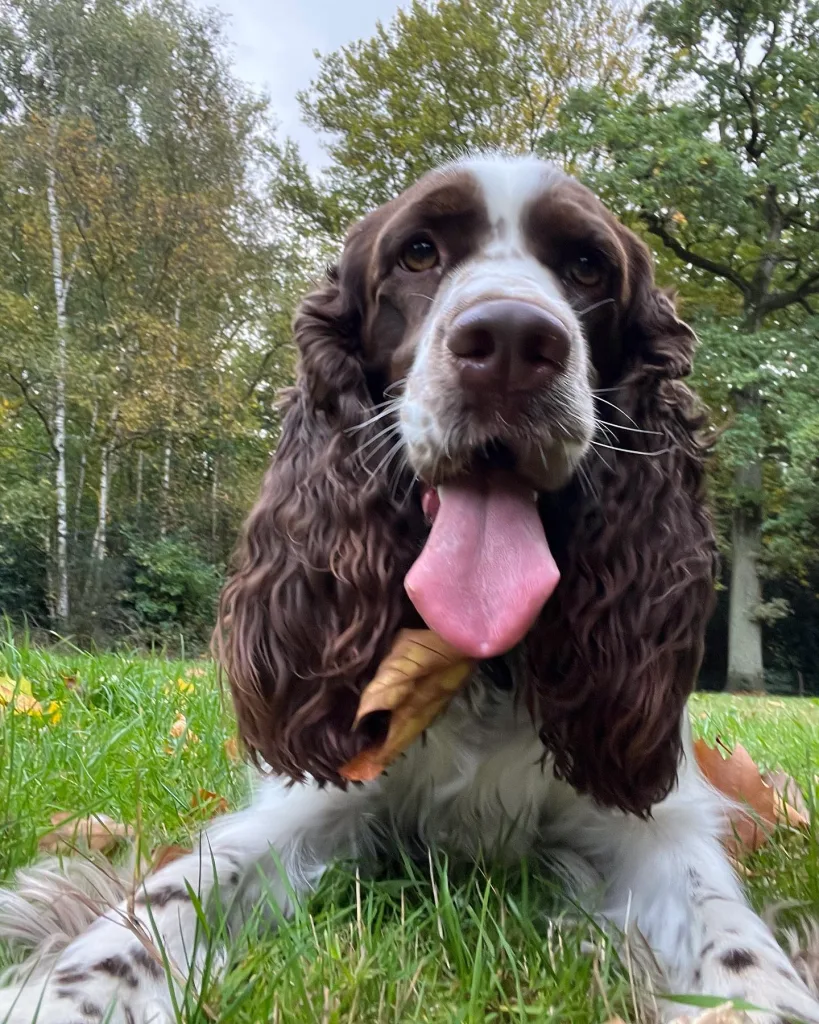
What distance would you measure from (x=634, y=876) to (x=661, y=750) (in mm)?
234

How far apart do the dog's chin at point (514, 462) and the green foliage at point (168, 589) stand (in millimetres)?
12260

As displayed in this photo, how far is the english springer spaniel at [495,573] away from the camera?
59.7 inches

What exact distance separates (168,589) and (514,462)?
1282 cm

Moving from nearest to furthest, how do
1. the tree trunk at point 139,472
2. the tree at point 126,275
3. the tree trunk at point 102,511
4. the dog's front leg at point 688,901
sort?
the dog's front leg at point 688,901 → the tree trunk at point 102,511 → the tree at point 126,275 → the tree trunk at point 139,472

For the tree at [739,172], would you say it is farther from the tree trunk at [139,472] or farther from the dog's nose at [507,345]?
the dog's nose at [507,345]

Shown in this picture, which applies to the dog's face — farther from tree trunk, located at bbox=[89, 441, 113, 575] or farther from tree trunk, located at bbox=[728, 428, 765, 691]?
tree trunk, located at bbox=[728, 428, 765, 691]

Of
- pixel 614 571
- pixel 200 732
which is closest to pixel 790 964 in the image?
pixel 614 571

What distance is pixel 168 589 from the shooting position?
13.7 metres

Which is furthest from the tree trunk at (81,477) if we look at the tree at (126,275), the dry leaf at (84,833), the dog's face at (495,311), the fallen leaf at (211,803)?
the dog's face at (495,311)

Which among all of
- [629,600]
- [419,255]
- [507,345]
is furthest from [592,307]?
[629,600]

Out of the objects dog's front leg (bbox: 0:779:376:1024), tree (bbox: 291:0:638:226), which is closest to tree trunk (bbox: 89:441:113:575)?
tree (bbox: 291:0:638:226)

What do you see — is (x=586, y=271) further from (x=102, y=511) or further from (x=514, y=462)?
(x=102, y=511)

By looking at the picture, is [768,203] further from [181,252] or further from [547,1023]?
[547,1023]

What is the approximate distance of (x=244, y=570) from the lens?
6.37ft
